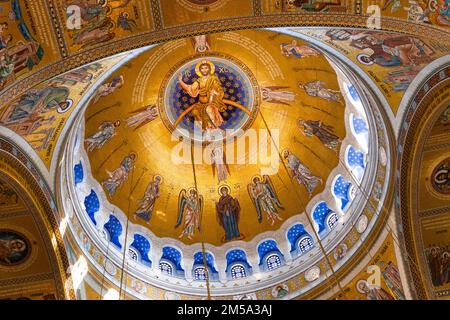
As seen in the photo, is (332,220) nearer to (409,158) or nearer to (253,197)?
(253,197)

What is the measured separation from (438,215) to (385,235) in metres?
1.63

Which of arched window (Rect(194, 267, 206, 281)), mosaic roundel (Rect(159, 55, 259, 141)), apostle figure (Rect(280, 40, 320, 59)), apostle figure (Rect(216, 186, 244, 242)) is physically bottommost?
arched window (Rect(194, 267, 206, 281))

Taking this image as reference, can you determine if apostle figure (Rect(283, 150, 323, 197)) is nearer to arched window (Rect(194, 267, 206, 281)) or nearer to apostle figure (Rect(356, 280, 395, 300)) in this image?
apostle figure (Rect(356, 280, 395, 300))

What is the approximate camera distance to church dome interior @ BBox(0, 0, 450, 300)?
10.3 meters

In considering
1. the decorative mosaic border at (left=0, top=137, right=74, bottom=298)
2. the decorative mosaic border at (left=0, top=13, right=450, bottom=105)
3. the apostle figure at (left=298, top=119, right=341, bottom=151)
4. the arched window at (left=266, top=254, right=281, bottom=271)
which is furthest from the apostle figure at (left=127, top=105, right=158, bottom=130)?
the decorative mosaic border at (left=0, top=13, right=450, bottom=105)

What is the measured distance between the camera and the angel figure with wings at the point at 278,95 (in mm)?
18938

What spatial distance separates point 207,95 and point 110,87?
3789 mm

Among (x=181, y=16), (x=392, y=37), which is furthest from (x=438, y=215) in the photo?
(x=181, y=16)

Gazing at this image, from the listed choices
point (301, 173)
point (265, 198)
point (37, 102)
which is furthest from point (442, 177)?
point (37, 102)

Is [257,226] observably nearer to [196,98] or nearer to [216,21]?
[196,98]

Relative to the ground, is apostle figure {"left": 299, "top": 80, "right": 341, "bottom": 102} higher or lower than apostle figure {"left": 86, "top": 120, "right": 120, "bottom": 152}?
higher

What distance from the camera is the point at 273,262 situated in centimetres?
1927

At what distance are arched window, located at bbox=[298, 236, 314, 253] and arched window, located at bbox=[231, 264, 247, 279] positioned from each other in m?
2.10

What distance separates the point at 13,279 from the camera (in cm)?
1418
